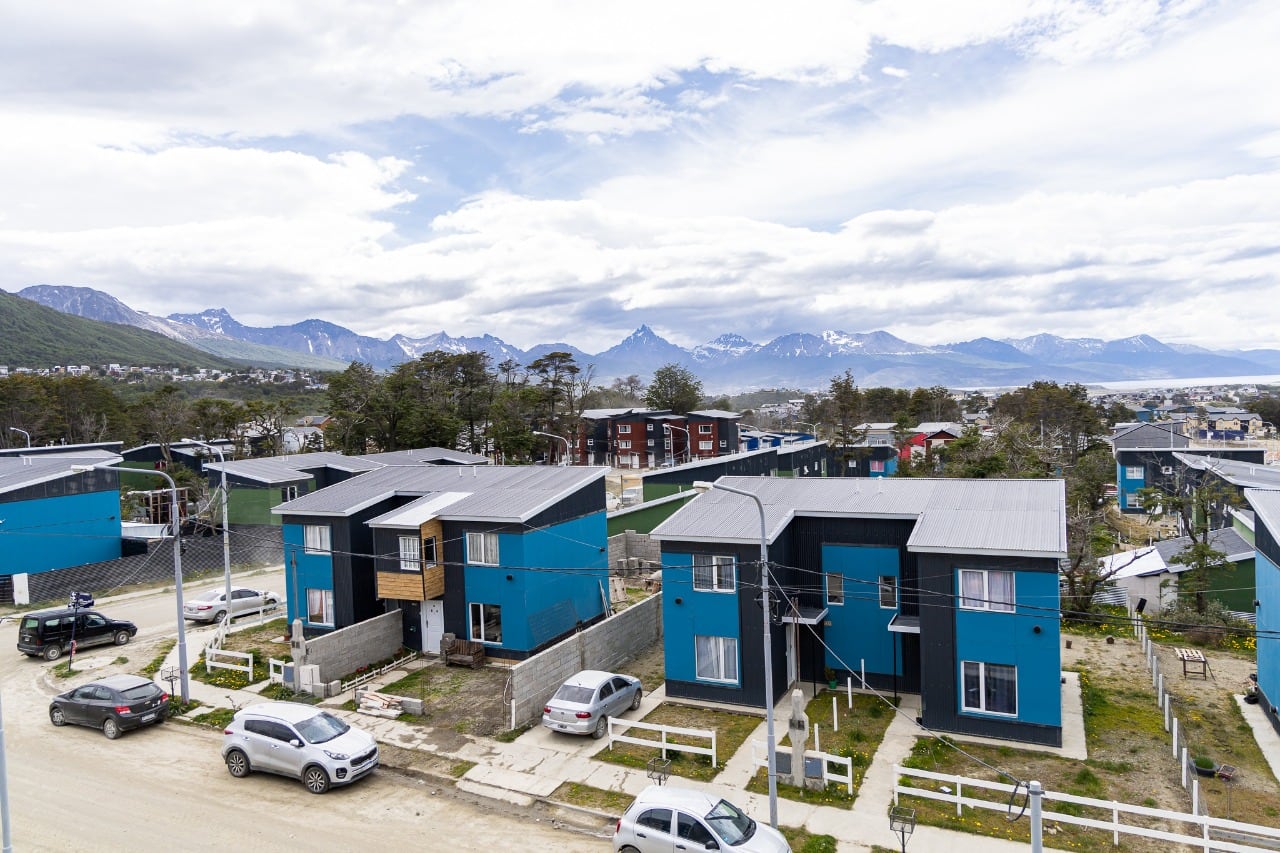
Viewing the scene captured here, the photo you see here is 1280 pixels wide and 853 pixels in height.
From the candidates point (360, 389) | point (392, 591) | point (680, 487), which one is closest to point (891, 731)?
point (392, 591)

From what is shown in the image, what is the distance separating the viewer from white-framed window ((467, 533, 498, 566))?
89.8 ft

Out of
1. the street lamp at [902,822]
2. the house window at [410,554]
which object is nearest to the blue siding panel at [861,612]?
the street lamp at [902,822]

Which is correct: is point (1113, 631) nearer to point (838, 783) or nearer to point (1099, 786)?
point (1099, 786)

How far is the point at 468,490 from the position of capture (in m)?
30.9

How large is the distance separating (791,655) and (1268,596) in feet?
42.2

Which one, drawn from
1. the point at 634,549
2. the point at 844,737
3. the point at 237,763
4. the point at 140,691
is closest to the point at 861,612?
the point at 844,737

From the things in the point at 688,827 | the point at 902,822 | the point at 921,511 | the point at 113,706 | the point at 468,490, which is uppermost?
the point at 468,490

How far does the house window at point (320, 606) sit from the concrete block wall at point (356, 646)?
6.29 feet

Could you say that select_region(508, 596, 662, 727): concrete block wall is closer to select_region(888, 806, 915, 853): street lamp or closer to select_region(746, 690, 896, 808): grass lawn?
select_region(746, 690, 896, 808): grass lawn

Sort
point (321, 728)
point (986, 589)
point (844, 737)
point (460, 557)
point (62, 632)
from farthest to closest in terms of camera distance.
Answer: point (62, 632)
point (460, 557)
point (844, 737)
point (986, 589)
point (321, 728)

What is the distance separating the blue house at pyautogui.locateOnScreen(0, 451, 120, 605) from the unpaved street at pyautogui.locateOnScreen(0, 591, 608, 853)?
2101cm

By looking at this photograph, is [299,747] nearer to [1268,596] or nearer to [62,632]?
[62,632]

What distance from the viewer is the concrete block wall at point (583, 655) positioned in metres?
22.3

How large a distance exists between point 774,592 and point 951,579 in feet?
16.9
